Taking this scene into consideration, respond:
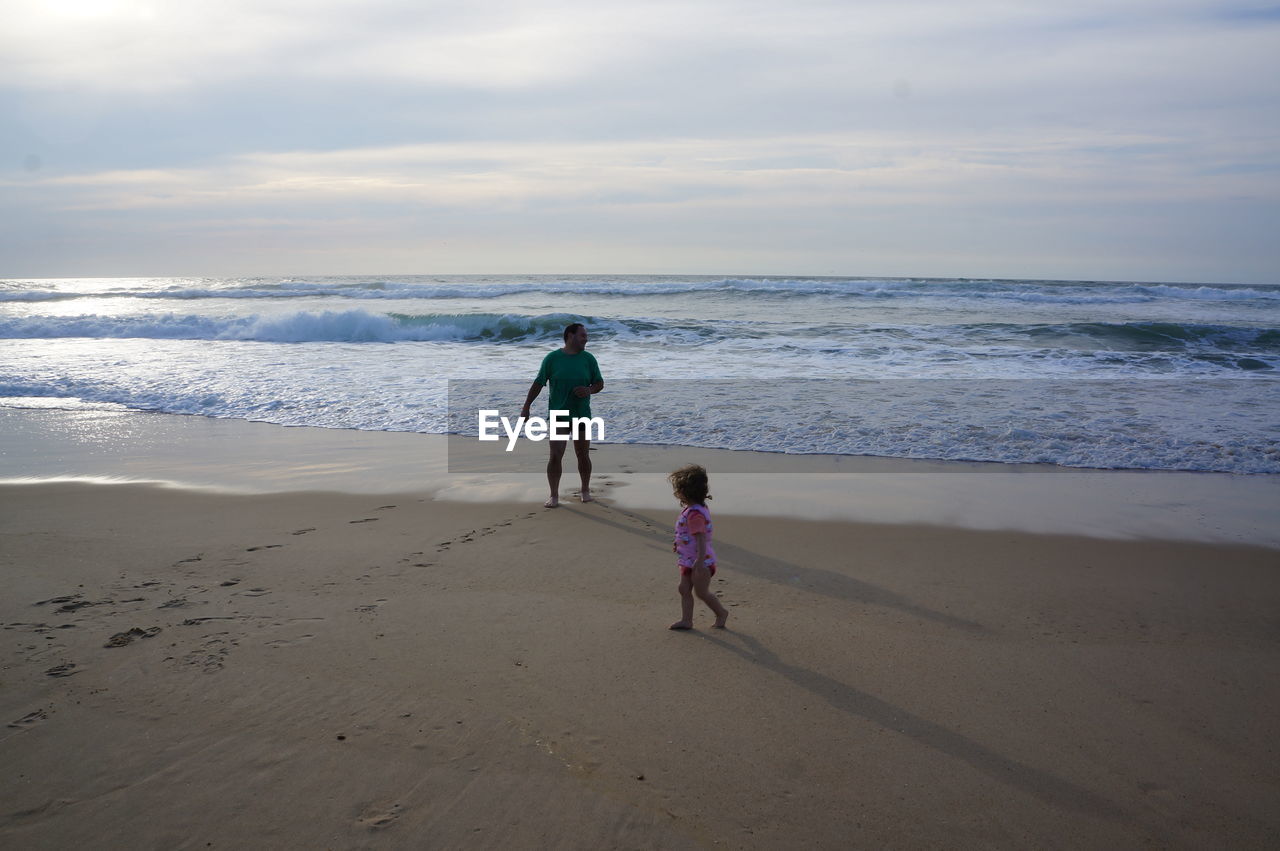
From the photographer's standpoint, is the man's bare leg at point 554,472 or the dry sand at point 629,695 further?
the man's bare leg at point 554,472

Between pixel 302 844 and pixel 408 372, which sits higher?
pixel 408 372

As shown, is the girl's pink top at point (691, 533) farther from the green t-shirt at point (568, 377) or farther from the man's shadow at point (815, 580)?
the green t-shirt at point (568, 377)

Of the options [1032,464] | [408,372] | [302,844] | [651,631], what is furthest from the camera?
[408,372]

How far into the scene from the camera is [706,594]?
4.09 meters

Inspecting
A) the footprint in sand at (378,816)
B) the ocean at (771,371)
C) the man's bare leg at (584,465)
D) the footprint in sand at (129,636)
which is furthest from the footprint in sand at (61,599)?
the ocean at (771,371)

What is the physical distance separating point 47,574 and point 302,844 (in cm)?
342

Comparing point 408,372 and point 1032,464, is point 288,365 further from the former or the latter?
point 1032,464

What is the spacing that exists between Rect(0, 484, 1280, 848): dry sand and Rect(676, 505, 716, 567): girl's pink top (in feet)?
1.26

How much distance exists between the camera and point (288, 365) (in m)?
15.2

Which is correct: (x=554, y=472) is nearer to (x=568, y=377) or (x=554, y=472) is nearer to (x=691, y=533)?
(x=568, y=377)

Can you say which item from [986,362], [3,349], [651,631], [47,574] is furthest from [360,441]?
[3,349]

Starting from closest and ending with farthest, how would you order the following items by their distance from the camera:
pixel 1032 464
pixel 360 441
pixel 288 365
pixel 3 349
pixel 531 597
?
pixel 531 597
pixel 1032 464
pixel 360 441
pixel 288 365
pixel 3 349

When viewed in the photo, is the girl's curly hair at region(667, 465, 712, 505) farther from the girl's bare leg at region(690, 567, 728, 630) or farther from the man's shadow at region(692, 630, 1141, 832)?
the man's shadow at region(692, 630, 1141, 832)

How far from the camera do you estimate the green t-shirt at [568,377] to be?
6.84 metres
